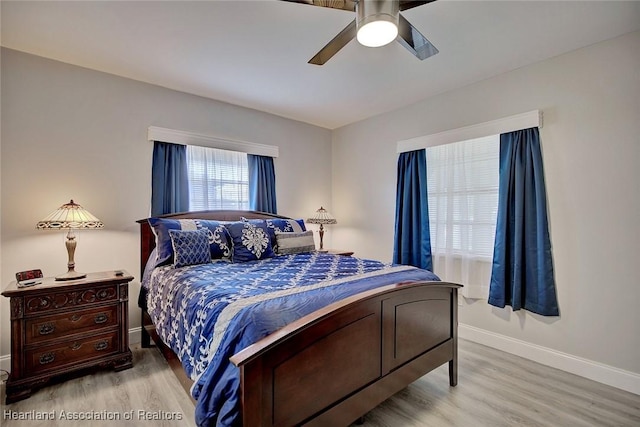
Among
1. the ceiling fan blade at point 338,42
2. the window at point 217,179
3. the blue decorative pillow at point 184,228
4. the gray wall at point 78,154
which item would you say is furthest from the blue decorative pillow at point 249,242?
the ceiling fan blade at point 338,42

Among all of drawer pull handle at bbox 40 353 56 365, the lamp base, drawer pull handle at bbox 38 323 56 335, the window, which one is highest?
the window

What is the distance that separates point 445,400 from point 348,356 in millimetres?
1024

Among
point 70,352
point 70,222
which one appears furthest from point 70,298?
point 70,222

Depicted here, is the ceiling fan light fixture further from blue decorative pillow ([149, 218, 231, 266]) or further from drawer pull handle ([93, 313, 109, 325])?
drawer pull handle ([93, 313, 109, 325])

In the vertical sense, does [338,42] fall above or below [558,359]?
above

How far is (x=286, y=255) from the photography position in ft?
10.4

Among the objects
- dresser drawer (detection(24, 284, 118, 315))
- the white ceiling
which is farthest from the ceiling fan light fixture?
dresser drawer (detection(24, 284, 118, 315))

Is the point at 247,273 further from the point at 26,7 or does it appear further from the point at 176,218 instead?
the point at 26,7

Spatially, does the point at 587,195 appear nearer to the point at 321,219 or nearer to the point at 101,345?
the point at 321,219

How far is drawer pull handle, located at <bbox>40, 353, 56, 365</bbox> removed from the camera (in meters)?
2.20

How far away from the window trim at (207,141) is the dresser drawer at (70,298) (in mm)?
1563

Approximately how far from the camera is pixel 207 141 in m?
3.54

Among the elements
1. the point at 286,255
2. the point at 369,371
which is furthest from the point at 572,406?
the point at 286,255

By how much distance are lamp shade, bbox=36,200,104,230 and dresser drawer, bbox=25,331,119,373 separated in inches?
34.5
